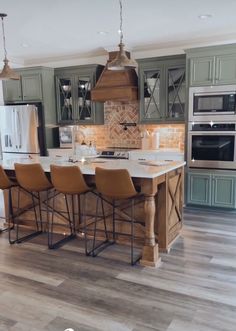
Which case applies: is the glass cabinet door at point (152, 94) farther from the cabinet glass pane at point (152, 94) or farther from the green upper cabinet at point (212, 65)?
the green upper cabinet at point (212, 65)

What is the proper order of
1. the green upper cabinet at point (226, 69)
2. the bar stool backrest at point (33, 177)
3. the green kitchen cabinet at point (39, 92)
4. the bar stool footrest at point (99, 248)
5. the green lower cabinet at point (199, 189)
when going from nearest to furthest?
the bar stool footrest at point (99, 248)
the bar stool backrest at point (33, 177)
the green upper cabinet at point (226, 69)
the green lower cabinet at point (199, 189)
the green kitchen cabinet at point (39, 92)

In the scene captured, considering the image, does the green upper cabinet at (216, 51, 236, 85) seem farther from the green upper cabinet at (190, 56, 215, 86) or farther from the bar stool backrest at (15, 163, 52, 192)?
the bar stool backrest at (15, 163, 52, 192)

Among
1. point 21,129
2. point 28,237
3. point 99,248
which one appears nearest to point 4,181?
point 28,237

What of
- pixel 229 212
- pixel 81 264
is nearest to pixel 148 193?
pixel 81 264

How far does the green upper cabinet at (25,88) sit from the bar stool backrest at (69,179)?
326 cm

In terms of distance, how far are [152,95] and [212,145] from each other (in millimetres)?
1453

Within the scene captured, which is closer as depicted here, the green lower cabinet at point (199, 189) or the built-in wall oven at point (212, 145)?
the built-in wall oven at point (212, 145)

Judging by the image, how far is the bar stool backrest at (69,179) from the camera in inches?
133

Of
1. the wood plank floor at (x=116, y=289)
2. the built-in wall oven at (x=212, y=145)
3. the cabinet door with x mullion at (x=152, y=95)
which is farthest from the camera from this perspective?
the cabinet door with x mullion at (x=152, y=95)

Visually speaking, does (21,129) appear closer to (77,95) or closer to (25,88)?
(25,88)

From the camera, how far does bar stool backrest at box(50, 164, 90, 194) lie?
337 centimetres

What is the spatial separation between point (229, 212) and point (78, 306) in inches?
126

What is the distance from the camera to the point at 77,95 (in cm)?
627


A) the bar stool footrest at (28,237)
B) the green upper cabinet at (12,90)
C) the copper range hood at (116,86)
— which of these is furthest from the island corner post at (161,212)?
the green upper cabinet at (12,90)
